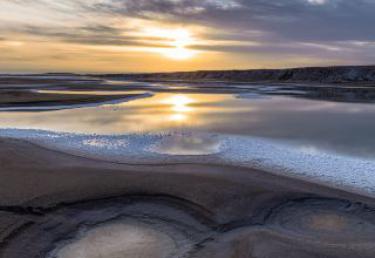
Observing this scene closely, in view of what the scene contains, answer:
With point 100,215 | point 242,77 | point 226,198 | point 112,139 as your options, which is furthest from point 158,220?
point 242,77

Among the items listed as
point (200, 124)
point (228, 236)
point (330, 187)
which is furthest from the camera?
point (200, 124)

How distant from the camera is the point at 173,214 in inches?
333

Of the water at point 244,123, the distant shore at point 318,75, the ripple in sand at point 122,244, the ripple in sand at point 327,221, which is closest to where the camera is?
the ripple in sand at point 122,244

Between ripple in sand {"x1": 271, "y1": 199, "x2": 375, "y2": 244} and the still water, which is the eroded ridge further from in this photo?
the still water

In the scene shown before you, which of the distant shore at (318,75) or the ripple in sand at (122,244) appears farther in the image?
the distant shore at (318,75)

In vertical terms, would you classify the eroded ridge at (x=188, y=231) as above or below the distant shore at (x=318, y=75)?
below

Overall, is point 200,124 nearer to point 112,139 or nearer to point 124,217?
point 112,139

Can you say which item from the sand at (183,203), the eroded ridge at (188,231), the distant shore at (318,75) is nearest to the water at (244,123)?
the sand at (183,203)

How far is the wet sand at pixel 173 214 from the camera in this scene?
22.8 ft

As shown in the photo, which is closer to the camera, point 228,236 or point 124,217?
point 228,236

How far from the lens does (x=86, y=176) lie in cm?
1070

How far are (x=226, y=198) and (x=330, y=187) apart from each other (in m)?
2.73

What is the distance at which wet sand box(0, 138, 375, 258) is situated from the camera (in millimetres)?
6957

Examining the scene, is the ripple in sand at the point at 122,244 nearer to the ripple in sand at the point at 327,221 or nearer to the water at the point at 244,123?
the ripple in sand at the point at 327,221
